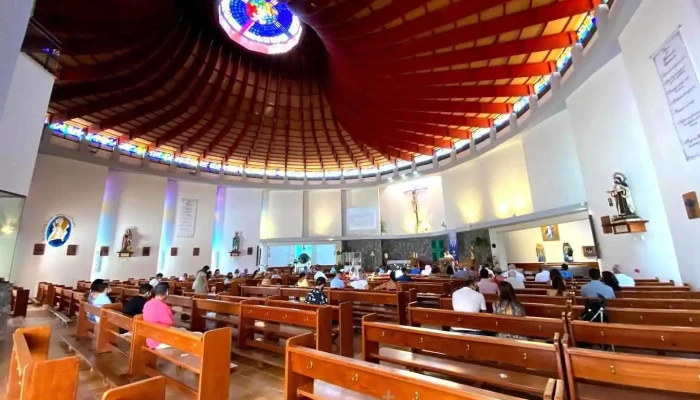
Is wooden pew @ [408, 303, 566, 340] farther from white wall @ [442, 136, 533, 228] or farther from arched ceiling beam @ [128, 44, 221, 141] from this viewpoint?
arched ceiling beam @ [128, 44, 221, 141]

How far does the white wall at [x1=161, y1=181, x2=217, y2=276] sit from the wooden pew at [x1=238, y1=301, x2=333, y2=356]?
11894 mm

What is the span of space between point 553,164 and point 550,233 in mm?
4028

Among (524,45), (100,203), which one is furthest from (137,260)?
(524,45)

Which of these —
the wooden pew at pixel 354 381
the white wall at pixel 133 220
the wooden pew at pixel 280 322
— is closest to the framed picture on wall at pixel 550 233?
the wooden pew at pixel 280 322

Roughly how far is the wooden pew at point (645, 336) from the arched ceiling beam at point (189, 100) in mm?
13373

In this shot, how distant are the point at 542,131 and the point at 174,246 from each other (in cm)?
1536

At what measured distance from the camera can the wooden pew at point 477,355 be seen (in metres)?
1.55

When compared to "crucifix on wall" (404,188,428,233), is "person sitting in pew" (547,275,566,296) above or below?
below

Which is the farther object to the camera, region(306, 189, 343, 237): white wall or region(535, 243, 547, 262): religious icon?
region(306, 189, 343, 237): white wall

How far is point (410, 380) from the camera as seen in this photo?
109 cm

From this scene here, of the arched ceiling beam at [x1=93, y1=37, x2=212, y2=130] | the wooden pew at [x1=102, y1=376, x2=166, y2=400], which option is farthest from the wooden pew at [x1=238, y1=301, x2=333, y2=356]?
the arched ceiling beam at [x1=93, y1=37, x2=212, y2=130]

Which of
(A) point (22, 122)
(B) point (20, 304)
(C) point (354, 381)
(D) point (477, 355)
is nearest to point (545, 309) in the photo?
(D) point (477, 355)

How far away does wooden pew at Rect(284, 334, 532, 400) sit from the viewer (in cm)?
102

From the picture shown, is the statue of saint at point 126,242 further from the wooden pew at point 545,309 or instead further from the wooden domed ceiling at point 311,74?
the wooden pew at point 545,309
